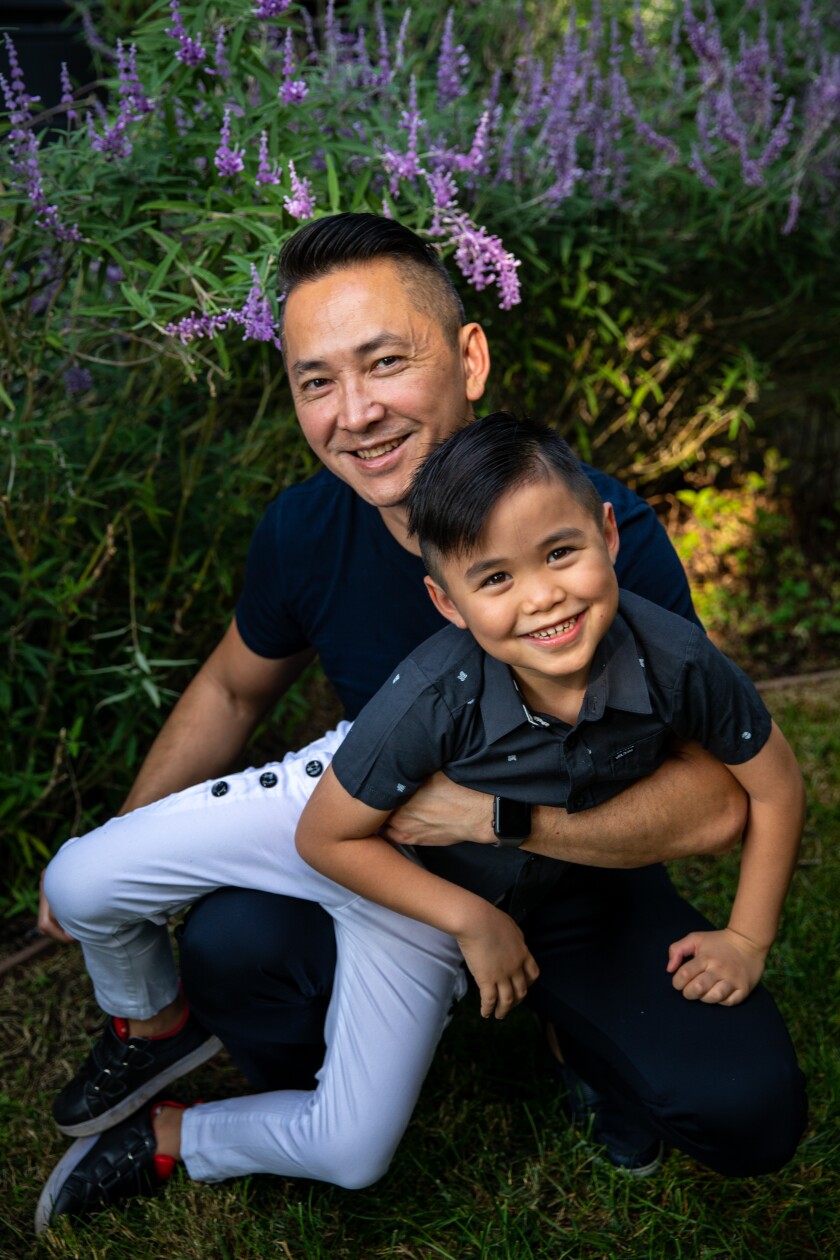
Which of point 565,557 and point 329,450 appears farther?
point 329,450

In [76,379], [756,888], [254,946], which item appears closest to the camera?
[756,888]

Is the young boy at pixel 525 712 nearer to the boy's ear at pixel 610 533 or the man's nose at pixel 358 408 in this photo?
the boy's ear at pixel 610 533

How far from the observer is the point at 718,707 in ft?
5.46

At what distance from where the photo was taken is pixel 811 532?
437 cm

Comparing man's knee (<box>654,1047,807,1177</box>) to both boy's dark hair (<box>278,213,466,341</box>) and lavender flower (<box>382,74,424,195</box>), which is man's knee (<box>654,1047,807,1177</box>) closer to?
boy's dark hair (<box>278,213,466,341</box>)

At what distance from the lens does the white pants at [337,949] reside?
1818 mm

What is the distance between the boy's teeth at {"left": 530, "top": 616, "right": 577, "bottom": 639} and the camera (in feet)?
5.14

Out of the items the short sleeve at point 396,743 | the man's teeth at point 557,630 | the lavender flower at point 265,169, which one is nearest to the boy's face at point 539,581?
the man's teeth at point 557,630

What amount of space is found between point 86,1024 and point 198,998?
61 centimetres

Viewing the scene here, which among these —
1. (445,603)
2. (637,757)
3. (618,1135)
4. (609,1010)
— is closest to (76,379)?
(445,603)

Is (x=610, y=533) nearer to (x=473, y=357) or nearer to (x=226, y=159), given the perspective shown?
(x=473, y=357)

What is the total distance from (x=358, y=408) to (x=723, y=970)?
960 mm

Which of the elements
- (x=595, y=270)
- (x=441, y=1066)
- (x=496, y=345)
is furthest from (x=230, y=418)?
(x=441, y=1066)

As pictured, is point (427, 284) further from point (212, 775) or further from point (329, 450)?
point (212, 775)
